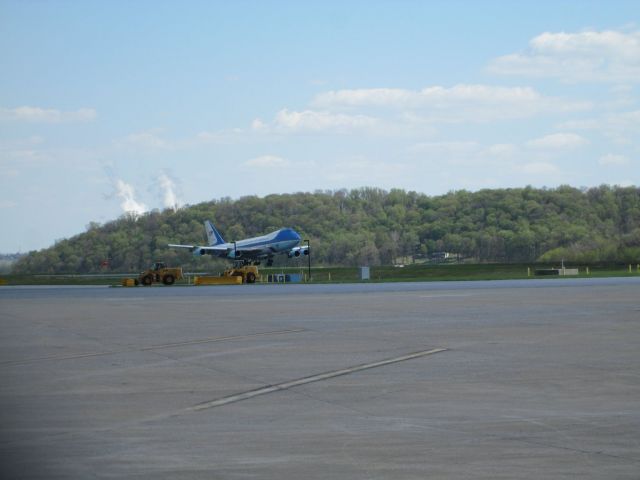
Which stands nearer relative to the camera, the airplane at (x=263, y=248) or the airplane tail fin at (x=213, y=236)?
the airplane at (x=263, y=248)

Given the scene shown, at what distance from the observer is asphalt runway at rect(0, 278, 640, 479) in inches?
317

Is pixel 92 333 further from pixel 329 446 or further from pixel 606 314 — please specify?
pixel 329 446

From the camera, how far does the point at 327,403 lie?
37.9 ft

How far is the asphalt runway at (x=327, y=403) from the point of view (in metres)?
8.05

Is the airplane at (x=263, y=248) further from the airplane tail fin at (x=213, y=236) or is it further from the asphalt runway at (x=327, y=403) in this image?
the asphalt runway at (x=327, y=403)

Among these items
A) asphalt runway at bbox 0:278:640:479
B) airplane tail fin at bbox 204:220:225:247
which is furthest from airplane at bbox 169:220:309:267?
asphalt runway at bbox 0:278:640:479

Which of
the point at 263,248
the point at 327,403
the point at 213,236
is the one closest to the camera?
the point at 327,403

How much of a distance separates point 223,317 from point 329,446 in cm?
2180

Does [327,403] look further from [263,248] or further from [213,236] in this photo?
[213,236]

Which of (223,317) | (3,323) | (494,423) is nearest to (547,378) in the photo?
(494,423)

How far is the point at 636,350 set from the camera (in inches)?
680

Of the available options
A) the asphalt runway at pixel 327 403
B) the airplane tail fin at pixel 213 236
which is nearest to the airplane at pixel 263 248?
the airplane tail fin at pixel 213 236

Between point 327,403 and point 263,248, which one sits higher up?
point 263,248

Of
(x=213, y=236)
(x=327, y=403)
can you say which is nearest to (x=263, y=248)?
(x=213, y=236)
